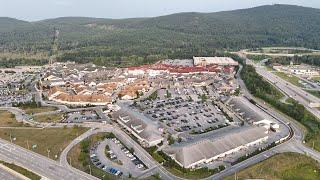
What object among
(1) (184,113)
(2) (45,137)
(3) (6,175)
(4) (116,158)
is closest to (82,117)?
(2) (45,137)

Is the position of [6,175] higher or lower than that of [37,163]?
lower

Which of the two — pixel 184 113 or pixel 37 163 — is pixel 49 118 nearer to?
pixel 37 163

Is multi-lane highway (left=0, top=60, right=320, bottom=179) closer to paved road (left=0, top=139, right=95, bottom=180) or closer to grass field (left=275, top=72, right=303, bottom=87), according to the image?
paved road (left=0, top=139, right=95, bottom=180)

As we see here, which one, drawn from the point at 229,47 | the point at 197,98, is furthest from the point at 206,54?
the point at 197,98

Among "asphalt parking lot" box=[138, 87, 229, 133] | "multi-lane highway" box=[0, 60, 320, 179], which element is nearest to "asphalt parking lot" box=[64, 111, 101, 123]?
"multi-lane highway" box=[0, 60, 320, 179]

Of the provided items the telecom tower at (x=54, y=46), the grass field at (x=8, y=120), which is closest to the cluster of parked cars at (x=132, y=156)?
the grass field at (x=8, y=120)

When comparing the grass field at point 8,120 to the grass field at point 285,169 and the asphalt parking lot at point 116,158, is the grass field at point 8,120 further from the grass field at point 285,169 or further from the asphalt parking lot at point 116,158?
the grass field at point 285,169
